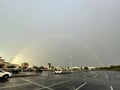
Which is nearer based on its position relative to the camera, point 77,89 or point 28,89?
point 28,89

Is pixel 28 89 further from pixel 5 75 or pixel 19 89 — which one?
pixel 5 75

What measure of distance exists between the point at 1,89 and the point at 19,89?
1.56 metres

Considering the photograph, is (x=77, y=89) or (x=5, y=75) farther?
(x=5, y=75)

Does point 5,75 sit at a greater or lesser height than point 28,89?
greater

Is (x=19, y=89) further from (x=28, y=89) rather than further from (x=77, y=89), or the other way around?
(x=77, y=89)

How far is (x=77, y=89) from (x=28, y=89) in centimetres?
487

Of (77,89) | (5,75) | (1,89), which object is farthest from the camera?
(5,75)

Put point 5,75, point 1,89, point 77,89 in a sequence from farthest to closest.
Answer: point 5,75 < point 77,89 < point 1,89

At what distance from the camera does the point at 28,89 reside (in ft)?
47.7

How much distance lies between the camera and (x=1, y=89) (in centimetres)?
1405

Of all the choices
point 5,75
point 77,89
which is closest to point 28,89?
point 77,89

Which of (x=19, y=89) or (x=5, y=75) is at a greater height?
(x=5, y=75)

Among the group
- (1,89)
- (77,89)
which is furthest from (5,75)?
(77,89)

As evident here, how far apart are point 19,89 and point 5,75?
12.6m
